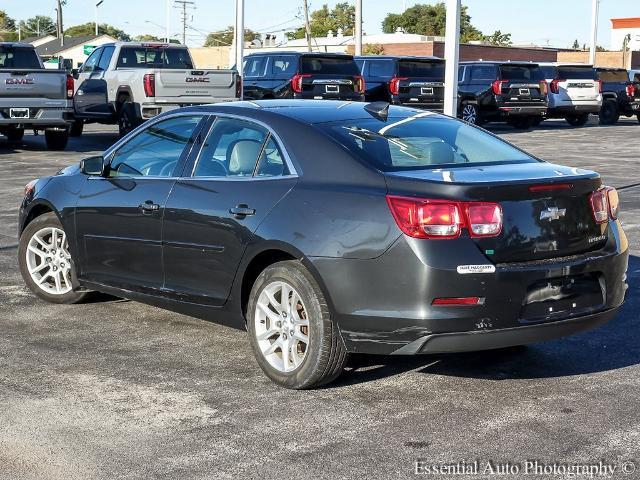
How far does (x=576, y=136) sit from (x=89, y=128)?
13150 millimetres

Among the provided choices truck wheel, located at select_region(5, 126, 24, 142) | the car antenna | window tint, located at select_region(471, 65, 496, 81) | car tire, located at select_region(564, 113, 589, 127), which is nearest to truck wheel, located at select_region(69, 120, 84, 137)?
truck wheel, located at select_region(5, 126, 24, 142)

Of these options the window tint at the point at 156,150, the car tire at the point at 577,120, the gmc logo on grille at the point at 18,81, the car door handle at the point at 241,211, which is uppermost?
the window tint at the point at 156,150

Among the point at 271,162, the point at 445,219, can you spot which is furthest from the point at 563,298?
the point at 271,162

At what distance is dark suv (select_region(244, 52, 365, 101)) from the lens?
25094mm

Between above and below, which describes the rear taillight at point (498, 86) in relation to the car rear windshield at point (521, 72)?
below

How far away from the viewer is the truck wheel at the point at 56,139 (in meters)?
21.2

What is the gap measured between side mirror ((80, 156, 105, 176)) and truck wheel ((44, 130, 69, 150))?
47.2 ft

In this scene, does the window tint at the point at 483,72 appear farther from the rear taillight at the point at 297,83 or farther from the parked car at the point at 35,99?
the parked car at the point at 35,99

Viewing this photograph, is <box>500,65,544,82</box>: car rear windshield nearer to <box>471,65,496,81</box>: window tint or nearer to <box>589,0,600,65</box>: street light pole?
<box>471,65,496,81</box>: window tint

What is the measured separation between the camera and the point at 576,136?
28.4m

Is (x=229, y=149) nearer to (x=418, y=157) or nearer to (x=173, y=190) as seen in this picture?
(x=173, y=190)

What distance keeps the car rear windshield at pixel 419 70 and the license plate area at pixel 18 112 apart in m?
11.2

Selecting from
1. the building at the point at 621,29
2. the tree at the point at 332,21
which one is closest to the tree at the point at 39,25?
the tree at the point at 332,21

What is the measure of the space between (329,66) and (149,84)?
6309mm
